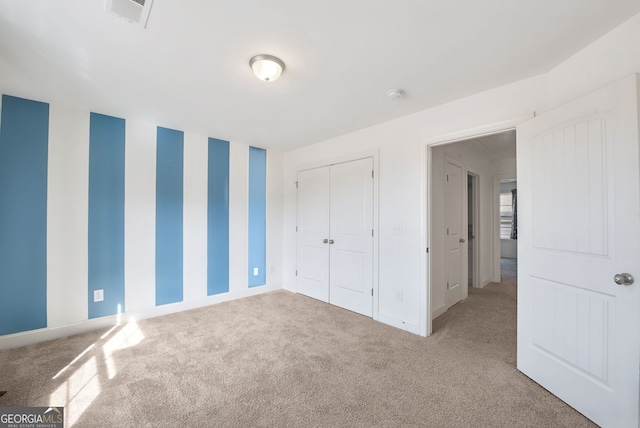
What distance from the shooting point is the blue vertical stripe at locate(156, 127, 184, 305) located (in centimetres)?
330

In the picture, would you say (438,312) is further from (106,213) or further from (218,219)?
(106,213)

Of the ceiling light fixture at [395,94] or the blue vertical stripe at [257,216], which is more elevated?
the ceiling light fixture at [395,94]

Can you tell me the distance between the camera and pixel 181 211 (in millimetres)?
3479

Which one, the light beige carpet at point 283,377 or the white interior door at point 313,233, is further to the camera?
the white interior door at point 313,233

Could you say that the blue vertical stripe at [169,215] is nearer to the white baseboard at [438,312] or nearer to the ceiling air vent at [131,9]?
the ceiling air vent at [131,9]

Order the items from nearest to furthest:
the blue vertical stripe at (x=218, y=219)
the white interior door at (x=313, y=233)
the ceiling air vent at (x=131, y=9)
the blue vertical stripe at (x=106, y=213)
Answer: the ceiling air vent at (x=131, y=9) → the blue vertical stripe at (x=106, y=213) → the blue vertical stripe at (x=218, y=219) → the white interior door at (x=313, y=233)

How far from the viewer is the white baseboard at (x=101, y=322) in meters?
2.46

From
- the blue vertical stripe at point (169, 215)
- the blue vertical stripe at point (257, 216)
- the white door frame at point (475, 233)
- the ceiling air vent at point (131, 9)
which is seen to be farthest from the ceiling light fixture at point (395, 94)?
the white door frame at point (475, 233)

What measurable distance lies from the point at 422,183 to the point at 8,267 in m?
4.11

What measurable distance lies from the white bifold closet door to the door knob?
207cm

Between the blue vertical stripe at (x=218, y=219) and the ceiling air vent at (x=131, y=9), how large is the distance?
2328 mm

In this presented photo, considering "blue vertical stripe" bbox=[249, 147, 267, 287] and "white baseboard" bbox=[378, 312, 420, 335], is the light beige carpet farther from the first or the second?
"blue vertical stripe" bbox=[249, 147, 267, 287]

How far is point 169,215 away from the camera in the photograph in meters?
3.38

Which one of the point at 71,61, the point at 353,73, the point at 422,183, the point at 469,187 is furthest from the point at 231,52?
the point at 469,187
